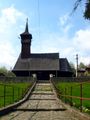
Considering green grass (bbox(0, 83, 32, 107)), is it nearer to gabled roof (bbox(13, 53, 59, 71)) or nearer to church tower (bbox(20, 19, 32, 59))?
gabled roof (bbox(13, 53, 59, 71))

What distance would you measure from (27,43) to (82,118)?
76400 millimetres

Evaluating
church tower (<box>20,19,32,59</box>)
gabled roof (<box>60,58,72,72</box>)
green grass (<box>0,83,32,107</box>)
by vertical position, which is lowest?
green grass (<box>0,83,32,107</box>)

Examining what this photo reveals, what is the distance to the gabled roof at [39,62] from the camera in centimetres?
8175

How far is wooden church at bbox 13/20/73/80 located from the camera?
267ft

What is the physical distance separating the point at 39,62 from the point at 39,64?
0.87 m

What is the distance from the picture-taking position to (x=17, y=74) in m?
83.2

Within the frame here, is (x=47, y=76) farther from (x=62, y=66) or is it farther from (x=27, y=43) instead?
(x=27, y=43)

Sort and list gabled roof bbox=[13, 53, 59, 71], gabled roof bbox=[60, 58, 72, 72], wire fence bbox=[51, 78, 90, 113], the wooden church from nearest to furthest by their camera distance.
Answer: wire fence bbox=[51, 78, 90, 113], the wooden church, gabled roof bbox=[13, 53, 59, 71], gabled roof bbox=[60, 58, 72, 72]

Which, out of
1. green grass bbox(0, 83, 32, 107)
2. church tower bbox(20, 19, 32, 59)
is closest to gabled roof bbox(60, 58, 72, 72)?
church tower bbox(20, 19, 32, 59)

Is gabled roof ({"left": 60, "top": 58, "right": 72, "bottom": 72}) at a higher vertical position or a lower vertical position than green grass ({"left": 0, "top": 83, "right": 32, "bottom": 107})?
higher

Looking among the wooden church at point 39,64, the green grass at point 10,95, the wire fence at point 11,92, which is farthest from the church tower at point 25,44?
the green grass at point 10,95

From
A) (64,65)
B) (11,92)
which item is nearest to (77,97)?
(11,92)

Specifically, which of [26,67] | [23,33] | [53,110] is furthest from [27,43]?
[53,110]

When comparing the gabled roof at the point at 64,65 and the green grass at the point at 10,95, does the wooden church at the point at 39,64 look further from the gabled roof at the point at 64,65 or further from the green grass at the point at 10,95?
the green grass at the point at 10,95
